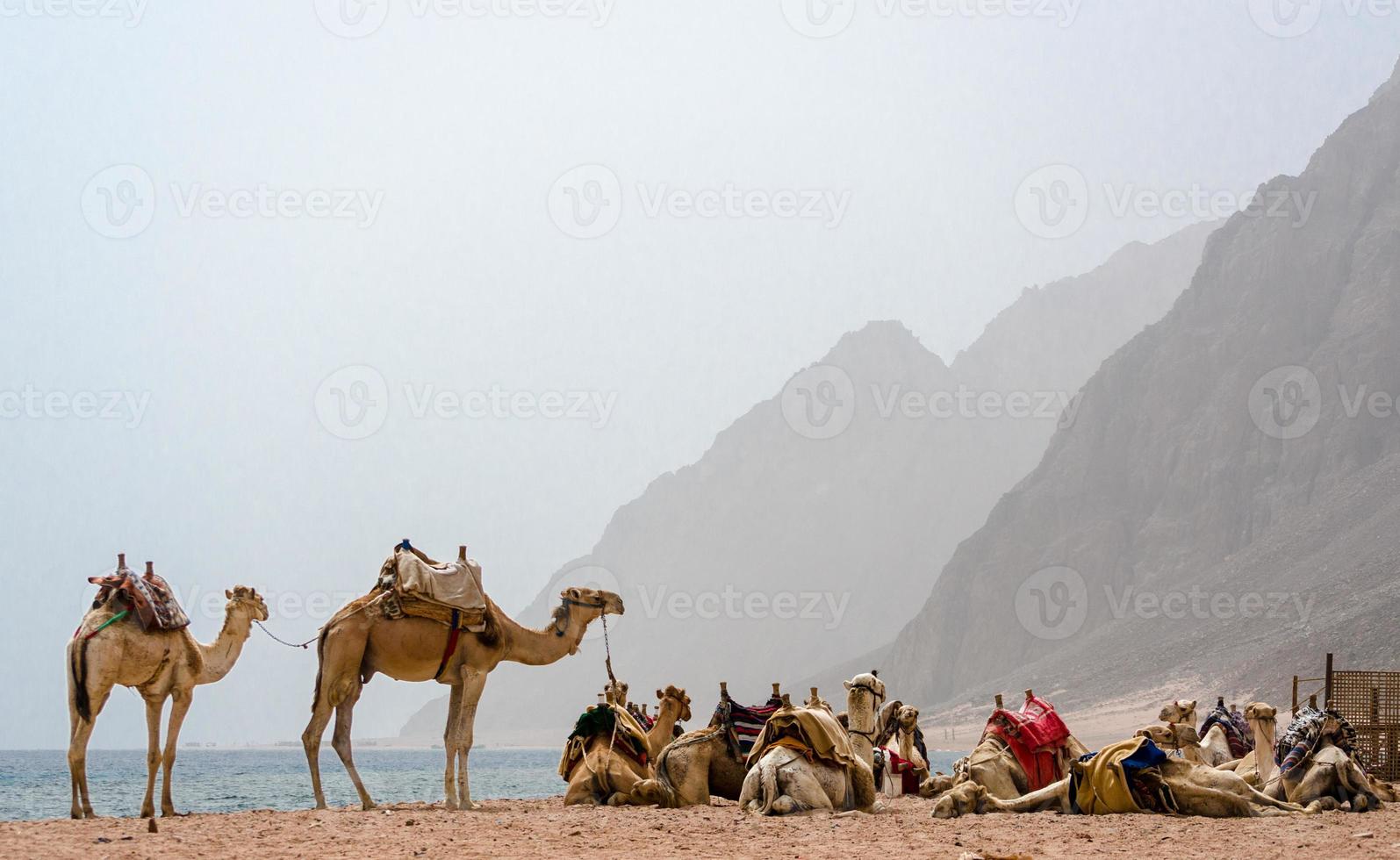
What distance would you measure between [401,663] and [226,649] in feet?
6.33

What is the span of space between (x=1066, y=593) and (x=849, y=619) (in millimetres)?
85248

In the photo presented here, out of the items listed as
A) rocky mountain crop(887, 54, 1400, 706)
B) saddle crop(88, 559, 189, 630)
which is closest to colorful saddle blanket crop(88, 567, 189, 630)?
saddle crop(88, 559, 189, 630)

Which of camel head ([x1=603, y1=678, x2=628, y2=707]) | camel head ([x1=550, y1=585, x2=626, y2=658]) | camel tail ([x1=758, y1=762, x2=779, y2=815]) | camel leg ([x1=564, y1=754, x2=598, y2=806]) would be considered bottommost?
camel leg ([x1=564, y1=754, x2=598, y2=806])

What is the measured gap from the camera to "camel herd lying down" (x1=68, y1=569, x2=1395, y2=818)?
14359 mm

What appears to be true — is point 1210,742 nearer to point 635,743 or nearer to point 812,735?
point 812,735

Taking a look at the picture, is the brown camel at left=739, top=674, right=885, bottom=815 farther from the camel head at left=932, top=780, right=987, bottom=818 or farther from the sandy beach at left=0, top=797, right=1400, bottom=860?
the camel head at left=932, top=780, right=987, bottom=818

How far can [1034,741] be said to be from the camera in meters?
17.1

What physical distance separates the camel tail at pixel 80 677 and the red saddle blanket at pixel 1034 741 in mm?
9997

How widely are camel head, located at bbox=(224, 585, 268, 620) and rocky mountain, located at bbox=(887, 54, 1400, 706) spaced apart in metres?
73.3

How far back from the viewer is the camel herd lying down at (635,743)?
14359 mm

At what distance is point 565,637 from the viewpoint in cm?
1752

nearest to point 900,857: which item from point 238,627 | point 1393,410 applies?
point 238,627

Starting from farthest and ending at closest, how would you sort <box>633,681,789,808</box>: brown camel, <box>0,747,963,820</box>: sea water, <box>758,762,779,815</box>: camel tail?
<box>0,747,963,820</box>: sea water
<box>633,681,789,808</box>: brown camel
<box>758,762,779,815</box>: camel tail

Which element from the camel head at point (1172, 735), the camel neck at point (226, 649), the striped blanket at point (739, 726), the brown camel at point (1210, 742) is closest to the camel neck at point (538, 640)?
the striped blanket at point (739, 726)
